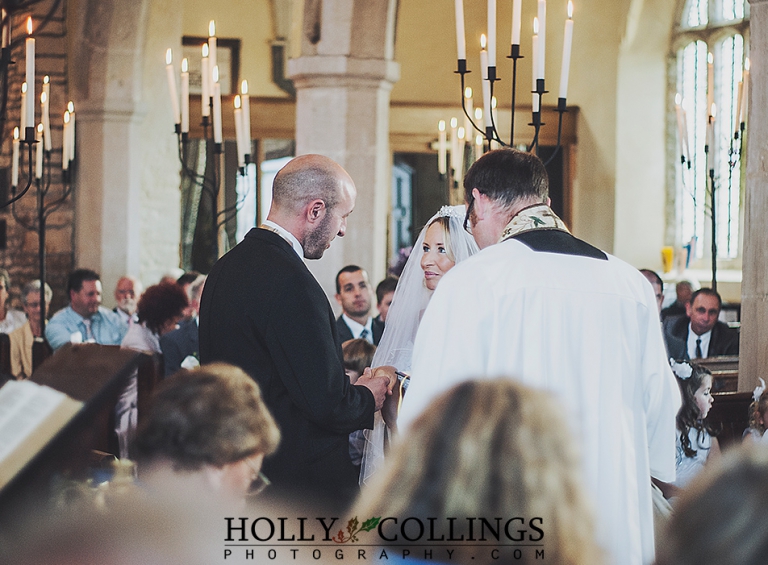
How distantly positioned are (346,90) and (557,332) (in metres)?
4.69

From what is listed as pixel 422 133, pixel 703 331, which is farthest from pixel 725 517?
pixel 422 133

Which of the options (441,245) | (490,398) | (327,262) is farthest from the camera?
(327,262)

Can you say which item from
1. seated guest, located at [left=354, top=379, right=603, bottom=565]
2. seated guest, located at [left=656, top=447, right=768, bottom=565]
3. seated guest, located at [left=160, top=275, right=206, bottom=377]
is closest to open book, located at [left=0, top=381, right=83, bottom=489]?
seated guest, located at [left=354, top=379, right=603, bottom=565]

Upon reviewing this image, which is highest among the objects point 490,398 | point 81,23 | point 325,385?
point 81,23

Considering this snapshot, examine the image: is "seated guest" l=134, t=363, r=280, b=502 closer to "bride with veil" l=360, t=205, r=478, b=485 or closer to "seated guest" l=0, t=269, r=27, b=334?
"bride with veil" l=360, t=205, r=478, b=485

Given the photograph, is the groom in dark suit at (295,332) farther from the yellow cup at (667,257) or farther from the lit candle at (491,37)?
the yellow cup at (667,257)

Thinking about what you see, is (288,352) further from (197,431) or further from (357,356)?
(357,356)

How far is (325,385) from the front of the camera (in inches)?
115

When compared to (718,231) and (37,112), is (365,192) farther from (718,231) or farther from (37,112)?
(718,231)

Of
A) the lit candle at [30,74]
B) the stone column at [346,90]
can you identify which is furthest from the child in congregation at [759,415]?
the stone column at [346,90]

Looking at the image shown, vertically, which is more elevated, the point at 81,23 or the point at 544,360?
the point at 81,23

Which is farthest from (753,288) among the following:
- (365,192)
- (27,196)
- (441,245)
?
(27,196)

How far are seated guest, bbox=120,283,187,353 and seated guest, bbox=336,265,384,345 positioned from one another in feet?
3.24

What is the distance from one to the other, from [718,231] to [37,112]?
Result: 8676 mm
